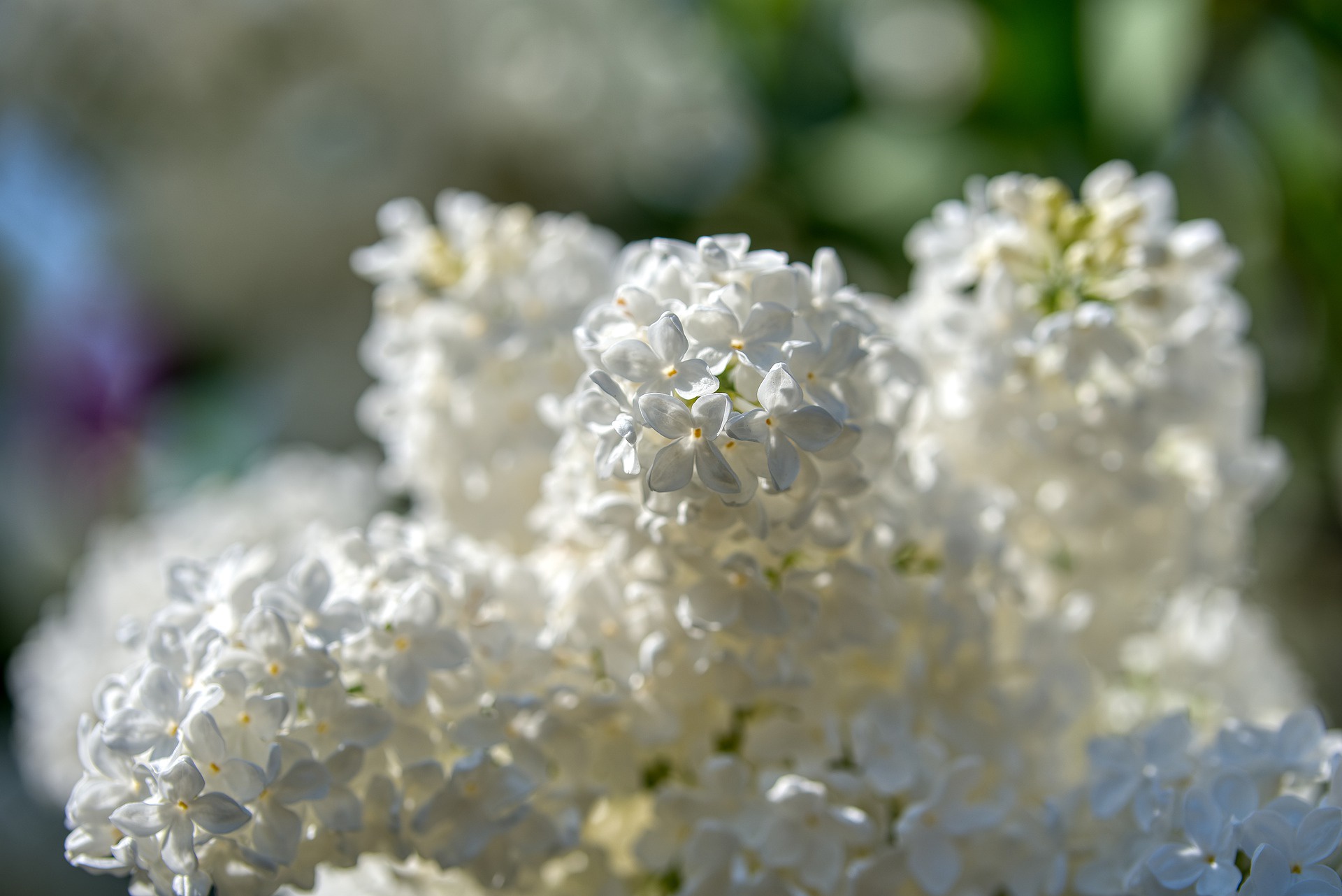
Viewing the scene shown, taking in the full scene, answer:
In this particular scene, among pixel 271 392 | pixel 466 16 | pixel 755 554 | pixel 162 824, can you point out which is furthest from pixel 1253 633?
pixel 466 16

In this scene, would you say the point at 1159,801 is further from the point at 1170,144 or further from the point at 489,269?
the point at 1170,144

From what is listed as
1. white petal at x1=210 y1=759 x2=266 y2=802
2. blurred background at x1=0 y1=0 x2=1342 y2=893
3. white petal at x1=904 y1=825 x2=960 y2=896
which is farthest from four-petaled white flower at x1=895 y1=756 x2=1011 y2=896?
blurred background at x1=0 y1=0 x2=1342 y2=893

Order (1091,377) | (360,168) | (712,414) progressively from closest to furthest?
(712,414) < (1091,377) < (360,168)

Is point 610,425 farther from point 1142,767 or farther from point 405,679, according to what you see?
point 1142,767

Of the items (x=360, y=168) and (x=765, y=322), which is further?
(x=360, y=168)

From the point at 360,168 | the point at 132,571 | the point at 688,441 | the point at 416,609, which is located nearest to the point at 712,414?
the point at 688,441

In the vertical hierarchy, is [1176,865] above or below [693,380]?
below

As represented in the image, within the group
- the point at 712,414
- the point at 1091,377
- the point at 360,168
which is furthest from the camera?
the point at 360,168

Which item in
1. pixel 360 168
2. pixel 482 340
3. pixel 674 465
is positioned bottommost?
pixel 674 465
